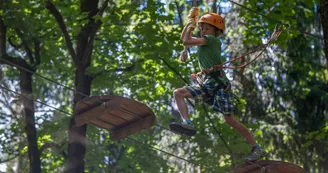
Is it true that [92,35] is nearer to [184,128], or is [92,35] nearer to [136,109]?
[136,109]

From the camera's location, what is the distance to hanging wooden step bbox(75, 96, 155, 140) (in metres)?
8.08

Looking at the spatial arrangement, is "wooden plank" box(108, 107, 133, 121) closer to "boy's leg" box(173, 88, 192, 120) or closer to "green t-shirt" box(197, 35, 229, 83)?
"boy's leg" box(173, 88, 192, 120)

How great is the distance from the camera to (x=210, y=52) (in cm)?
775

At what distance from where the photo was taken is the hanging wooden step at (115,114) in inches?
318

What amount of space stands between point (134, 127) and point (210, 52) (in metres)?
1.76

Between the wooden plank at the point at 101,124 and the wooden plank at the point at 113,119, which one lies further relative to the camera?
the wooden plank at the point at 101,124

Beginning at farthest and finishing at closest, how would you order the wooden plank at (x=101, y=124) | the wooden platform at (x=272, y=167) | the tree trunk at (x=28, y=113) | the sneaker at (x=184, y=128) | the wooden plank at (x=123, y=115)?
the tree trunk at (x=28, y=113) < the wooden platform at (x=272, y=167) < the wooden plank at (x=101, y=124) < the wooden plank at (x=123, y=115) < the sneaker at (x=184, y=128)

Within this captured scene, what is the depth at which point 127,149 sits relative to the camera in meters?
18.4

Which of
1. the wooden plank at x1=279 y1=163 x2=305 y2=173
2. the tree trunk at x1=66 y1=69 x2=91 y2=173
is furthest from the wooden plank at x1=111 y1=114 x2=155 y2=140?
the tree trunk at x1=66 y1=69 x2=91 y2=173

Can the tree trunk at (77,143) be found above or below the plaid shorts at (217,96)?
above

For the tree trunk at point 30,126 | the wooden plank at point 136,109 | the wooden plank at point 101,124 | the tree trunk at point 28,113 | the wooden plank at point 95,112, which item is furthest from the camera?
the tree trunk at point 30,126

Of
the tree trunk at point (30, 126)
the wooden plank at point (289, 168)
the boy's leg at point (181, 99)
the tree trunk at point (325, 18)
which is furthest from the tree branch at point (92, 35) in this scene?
the tree trunk at point (325, 18)

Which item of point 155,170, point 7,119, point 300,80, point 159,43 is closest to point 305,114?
point 300,80

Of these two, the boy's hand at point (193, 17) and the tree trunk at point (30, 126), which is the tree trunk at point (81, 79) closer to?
the tree trunk at point (30, 126)
